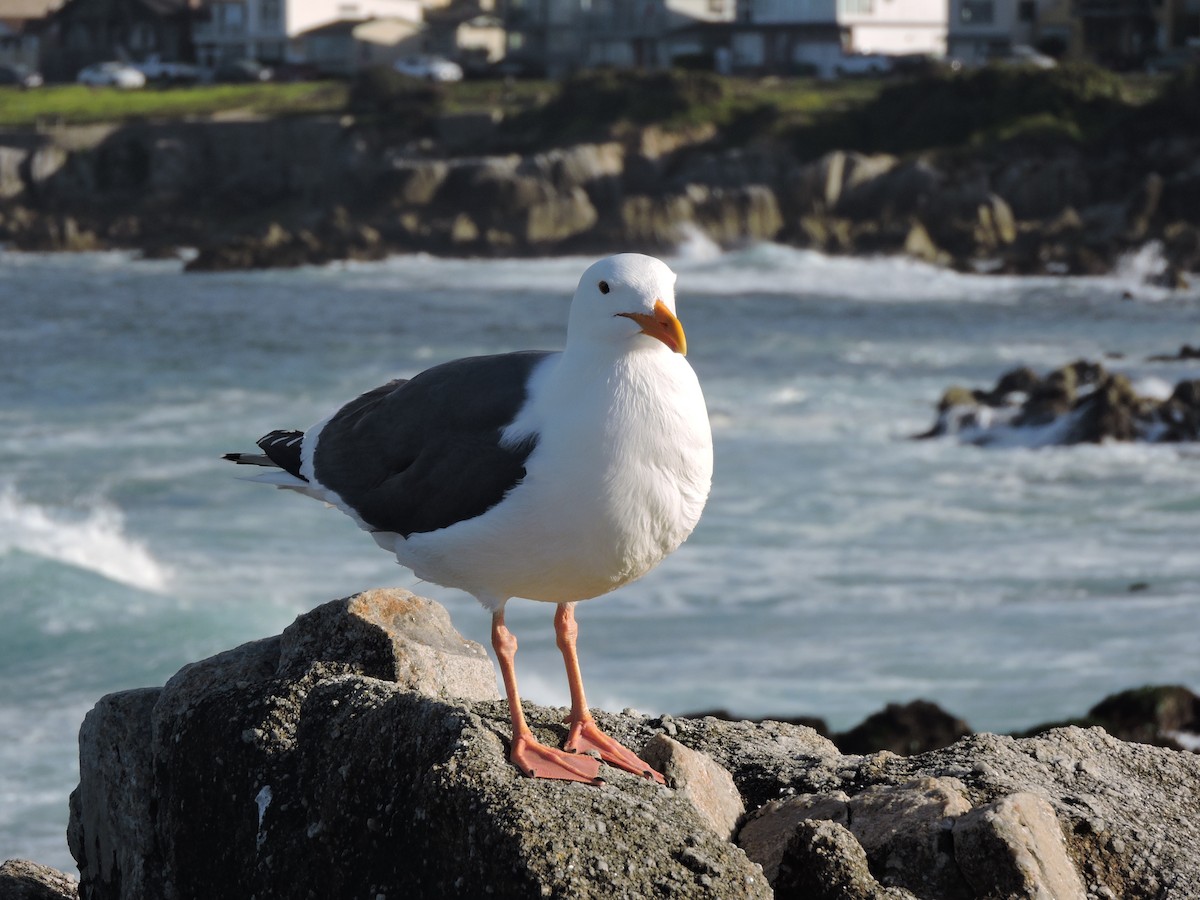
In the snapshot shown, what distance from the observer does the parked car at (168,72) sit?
82.6 metres

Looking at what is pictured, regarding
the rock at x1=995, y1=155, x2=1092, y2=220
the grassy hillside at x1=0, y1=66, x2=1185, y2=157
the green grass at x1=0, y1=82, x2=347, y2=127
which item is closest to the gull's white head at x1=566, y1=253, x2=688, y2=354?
the rock at x1=995, y1=155, x2=1092, y2=220

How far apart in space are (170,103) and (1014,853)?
7644 cm

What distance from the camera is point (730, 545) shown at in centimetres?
1703

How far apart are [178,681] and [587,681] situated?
24.9ft

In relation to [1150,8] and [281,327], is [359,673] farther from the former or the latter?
[1150,8]

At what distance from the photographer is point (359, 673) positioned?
17.4 ft

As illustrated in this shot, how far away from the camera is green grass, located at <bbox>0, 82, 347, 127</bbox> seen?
73938 mm

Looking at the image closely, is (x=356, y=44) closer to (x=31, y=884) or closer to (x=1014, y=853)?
(x=31, y=884)

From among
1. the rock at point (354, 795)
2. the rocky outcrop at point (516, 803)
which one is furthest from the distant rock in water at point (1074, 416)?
the rock at point (354, 795)

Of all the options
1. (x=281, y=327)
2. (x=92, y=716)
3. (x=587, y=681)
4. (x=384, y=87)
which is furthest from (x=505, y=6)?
(x=92, y=716)

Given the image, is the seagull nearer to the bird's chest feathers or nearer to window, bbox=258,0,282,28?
the bird's chest feathers

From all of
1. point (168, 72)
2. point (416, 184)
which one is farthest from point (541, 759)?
point (168, 72)

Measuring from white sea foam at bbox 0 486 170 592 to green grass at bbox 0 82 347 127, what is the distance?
55646mm

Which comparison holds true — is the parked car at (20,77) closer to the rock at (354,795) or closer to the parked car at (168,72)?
the parked car at (168,72)
